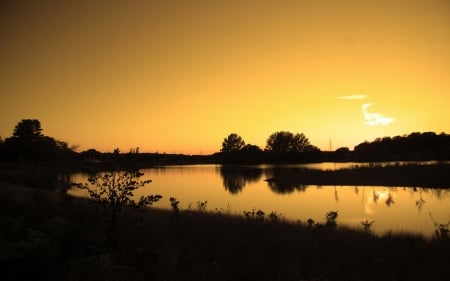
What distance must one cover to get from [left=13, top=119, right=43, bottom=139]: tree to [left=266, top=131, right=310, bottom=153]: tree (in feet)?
294

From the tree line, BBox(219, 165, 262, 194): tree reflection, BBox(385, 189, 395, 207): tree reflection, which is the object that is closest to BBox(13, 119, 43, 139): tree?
the tree line

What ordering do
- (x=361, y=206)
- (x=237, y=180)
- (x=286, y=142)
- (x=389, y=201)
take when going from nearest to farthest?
(x=361, y=206) → (x=389, y=201) → (x=237, y=180) → (x=286, y=142)

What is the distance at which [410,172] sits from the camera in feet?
140

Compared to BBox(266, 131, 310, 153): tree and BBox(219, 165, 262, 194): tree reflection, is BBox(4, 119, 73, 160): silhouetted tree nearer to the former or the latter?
BBox(219, 165, 262, 194): tree reflection

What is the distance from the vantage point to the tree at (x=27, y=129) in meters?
84.7

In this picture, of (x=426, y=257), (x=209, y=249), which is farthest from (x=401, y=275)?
(x=209, y=249)

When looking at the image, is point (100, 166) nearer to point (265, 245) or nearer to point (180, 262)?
point (180, 262)

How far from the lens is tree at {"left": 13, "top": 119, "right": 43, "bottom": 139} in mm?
84688

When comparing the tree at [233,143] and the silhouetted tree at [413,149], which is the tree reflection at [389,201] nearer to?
the silhouetted tree at [413,149]

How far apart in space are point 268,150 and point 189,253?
474 feet

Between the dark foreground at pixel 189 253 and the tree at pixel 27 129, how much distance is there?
80921mm

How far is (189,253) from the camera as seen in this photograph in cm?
948

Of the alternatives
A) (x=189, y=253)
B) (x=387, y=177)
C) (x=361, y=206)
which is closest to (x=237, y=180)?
(x=387, y=177)

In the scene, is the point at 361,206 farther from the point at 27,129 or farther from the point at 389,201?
the point at 27,129
